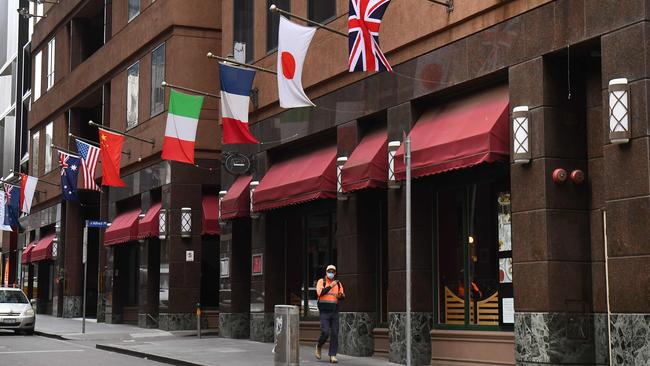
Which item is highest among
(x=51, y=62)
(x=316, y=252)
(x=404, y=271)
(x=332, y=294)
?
(x=51, y=62)

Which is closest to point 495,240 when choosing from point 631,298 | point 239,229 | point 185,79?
point 631,298

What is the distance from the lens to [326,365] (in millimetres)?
17703

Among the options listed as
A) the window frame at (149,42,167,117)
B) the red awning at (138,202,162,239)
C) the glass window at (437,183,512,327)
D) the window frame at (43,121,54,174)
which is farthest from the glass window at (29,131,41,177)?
the glass window at (437,183,512,327)

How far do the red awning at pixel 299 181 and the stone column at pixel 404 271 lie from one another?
7.86 ft

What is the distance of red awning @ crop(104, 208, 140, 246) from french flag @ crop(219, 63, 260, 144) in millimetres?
12226

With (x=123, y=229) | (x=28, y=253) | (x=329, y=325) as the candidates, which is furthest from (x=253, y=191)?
(x=28, y=253)

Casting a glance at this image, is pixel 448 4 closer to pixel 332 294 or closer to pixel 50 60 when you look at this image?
pixel 332 294

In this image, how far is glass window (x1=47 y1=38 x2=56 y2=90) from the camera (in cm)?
4541

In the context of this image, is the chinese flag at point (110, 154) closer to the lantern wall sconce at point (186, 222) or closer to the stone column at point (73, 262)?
the lantern wall sconce at point (186, 222)

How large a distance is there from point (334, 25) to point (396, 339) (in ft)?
24.3

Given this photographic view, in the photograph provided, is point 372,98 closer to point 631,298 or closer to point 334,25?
point 334,25

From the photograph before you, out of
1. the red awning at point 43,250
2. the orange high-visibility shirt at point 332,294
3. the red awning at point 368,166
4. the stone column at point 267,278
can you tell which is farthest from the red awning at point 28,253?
the orange high-visibility shirt at point 332,294

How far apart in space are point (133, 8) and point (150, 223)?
8648 millimetres

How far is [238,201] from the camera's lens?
24625mm
